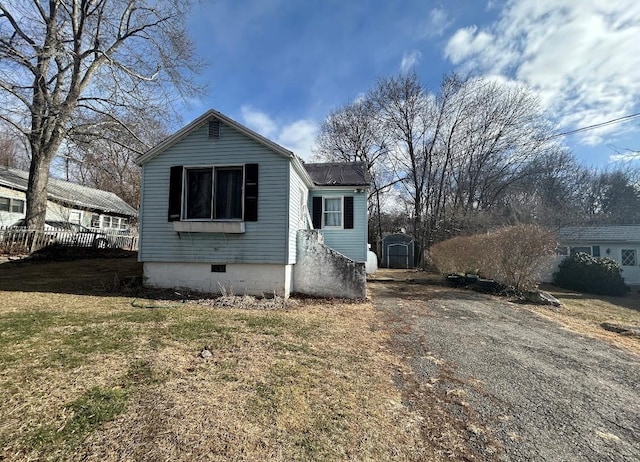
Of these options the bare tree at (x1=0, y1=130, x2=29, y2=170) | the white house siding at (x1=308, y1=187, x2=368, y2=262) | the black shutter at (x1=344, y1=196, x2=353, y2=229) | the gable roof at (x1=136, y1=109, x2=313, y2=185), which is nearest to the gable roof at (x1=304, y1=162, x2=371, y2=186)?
the white house siding at (x1=308, y1=187, x2=368, y2=262)

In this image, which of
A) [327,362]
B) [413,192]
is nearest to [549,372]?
[327,362]

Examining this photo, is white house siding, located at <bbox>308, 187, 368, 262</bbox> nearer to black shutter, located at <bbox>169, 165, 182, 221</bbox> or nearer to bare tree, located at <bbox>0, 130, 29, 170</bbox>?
black shutter, located at <bbox>169, 165, 182, 221</bbox>

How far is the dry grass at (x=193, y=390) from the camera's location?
223cm

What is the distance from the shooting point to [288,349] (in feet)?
14.3

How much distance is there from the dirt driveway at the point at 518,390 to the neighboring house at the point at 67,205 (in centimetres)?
2008

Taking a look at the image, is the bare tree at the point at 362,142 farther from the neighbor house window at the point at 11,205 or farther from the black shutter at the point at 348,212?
the neighbor house window at the point at 11,205

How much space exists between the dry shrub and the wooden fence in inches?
685

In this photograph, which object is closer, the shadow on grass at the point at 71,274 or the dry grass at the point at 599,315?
the dry grass at the point at 599,315

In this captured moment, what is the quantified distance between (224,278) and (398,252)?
18.4 m

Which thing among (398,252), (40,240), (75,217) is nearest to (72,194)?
(75,217)

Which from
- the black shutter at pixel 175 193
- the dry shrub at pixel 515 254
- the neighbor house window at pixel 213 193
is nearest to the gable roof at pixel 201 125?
the black shutter at pixel 175 193

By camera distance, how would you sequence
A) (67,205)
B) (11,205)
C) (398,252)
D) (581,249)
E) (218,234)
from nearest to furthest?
(218,234)
(11,205)
(581,249)
(67,205)
(398,252)

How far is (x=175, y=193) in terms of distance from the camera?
26.1ft

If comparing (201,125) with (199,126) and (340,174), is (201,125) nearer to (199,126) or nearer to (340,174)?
(199,126)
